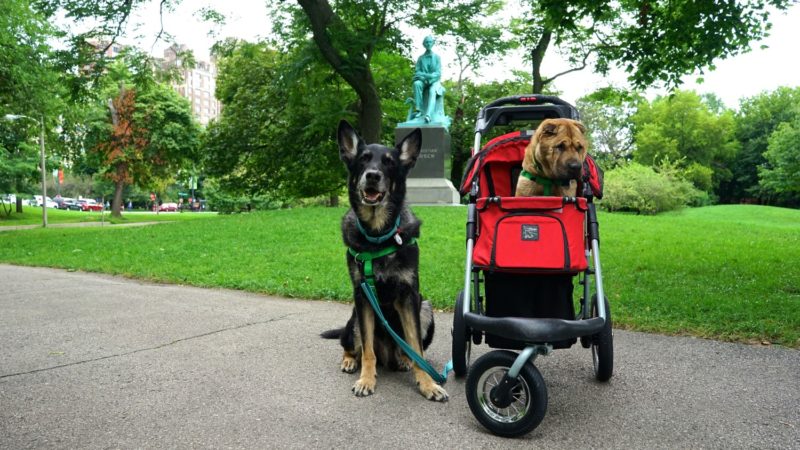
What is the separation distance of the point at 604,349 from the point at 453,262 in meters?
5.76

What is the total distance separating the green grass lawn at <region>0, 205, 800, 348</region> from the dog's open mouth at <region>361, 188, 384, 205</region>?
10.6 ft

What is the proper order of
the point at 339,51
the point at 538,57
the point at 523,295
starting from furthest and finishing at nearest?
the point at 538,57 → the point at 339,51 → the point at 523,295

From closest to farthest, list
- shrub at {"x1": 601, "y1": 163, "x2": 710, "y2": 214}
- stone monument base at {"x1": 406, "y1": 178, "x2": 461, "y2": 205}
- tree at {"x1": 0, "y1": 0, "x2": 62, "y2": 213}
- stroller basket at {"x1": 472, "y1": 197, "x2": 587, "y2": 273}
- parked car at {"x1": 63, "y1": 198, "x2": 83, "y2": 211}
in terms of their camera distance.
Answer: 1. stroller basket at {"x1": 472, "y1": 197, "x2": 587, "y2": 273}
2. stone monument base at {"x1": 406, "y1": 178, "x2": 461, "y2": 205}
3. tree at {"x1": 0, "y1": 0, "x2": 62, "y2": 213}
4. shrub at {"x1": 601, "y1": 163, "x2": 710, "y2": 214}
5. parked car at {"x1": 63, "y1": 198, "x2": 83, "y2": 211}

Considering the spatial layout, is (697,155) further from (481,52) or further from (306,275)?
(306,275)

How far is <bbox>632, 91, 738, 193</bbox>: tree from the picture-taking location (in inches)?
2052

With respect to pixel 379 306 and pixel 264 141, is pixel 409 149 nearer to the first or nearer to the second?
pixel 379 306

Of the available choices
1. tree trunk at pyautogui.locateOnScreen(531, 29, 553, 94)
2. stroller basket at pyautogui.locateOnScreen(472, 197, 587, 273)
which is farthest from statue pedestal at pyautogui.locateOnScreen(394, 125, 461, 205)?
stroller basket at pyautogui.locateOnScreen(472, 197, 587, 273)

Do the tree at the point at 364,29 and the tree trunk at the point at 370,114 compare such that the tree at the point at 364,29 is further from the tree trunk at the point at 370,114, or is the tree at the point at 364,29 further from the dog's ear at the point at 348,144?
the dog's ear at the point at 348,144

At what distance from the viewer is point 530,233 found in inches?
122

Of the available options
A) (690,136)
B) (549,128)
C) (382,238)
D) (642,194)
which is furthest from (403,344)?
(690,136)

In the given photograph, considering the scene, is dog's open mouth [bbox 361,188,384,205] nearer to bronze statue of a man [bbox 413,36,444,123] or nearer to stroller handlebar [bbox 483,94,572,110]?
stroller handlebar [bbox 483,94,572,110]

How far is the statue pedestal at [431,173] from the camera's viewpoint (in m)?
17.2

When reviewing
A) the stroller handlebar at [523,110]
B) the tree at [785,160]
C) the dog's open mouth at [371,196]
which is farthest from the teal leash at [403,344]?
the tree at [785,160]

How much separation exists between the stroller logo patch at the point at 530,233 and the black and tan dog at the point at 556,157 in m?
0.46
